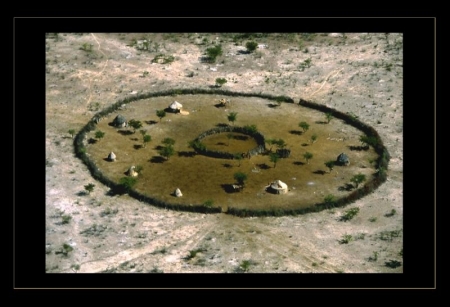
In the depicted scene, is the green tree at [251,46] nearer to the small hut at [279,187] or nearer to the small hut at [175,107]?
the small hut at [175,107]

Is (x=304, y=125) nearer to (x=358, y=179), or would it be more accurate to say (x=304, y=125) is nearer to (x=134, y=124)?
(x=358, y=179)

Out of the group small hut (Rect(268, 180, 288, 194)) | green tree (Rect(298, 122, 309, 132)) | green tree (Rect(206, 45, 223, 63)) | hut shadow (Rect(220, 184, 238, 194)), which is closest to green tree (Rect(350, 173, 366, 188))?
small hut (Rect(268, 180, 288, 194))

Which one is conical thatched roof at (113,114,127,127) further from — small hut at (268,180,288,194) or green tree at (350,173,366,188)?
green tree at (350,173,366,188)

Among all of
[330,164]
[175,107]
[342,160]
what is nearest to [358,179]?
[330,164]

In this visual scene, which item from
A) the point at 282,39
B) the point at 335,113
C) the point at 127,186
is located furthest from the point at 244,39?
the point at 127,186

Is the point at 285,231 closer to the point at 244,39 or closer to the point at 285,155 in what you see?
the point at 285,155
